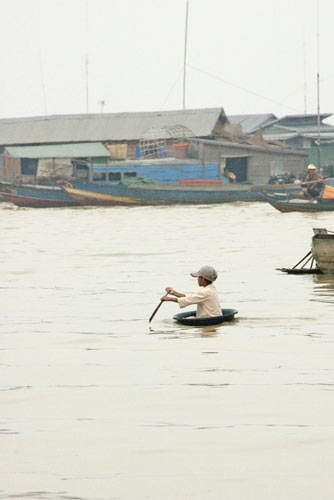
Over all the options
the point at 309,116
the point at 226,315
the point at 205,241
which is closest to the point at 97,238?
the point at 205,241

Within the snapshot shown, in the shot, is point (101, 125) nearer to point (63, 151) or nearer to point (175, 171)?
point (63, 151)

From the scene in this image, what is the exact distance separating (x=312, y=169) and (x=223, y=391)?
2746 centimetres

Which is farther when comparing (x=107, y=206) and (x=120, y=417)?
(x=107, y=206)

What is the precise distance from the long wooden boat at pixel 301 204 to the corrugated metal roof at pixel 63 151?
13553mm

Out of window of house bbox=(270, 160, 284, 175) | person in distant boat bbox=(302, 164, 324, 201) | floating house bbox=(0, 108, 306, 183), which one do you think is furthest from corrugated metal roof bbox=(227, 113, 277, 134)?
person in distant boat bbox=(302, 164, 324, 201)

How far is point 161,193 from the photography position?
39.2 metres

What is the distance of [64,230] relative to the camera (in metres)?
27.8

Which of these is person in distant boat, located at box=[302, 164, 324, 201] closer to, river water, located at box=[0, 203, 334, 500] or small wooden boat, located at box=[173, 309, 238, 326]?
river water, located at box=[0, 203, 334, 500]

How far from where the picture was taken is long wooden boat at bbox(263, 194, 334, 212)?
2895cm

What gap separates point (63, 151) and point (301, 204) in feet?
53.9

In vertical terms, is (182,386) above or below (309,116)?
below

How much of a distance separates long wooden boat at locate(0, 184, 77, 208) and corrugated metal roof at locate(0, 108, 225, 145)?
5008 millimetres

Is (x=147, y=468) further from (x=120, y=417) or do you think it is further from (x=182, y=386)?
(x=182, y=386)

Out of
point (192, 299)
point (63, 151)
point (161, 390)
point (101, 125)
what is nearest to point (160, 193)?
point (63, 151)
